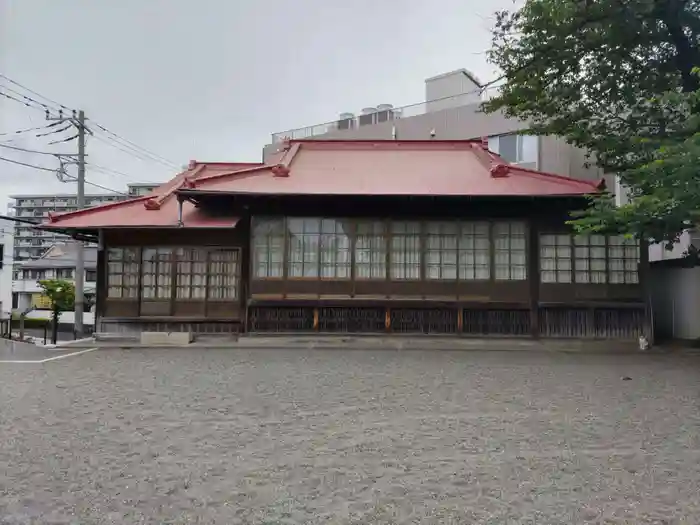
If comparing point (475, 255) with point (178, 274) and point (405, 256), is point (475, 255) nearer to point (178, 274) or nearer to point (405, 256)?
point (405, 256)

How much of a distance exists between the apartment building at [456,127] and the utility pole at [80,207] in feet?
22.4

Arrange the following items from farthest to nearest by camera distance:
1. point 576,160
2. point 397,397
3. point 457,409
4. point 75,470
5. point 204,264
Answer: point 576,160
point 204,264
point 397,397
point 457,409
point 75,470

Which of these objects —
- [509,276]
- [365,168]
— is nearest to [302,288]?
[365,168]

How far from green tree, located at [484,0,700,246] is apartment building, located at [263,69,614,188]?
4609mm

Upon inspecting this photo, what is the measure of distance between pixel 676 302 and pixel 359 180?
8807 mm

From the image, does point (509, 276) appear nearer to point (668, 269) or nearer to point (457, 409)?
point (668, 269)

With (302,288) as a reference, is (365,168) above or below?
above

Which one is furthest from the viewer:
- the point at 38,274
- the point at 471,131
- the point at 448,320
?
the point at 38,274

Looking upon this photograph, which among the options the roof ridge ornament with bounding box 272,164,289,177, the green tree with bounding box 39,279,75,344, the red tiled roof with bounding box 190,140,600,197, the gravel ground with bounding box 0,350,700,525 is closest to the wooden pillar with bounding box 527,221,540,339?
the red tiled roof with bounding box 190,140,600,197

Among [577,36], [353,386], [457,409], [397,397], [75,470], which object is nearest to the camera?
[75,470]

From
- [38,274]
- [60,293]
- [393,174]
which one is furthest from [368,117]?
[38,274]

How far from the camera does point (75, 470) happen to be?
416 cm

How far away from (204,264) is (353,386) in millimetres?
6753

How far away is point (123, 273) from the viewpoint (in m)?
13.2
